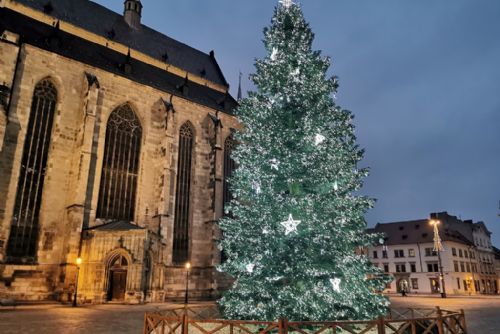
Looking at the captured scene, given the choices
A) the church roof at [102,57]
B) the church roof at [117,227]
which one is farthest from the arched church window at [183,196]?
the church roof at [117,227]

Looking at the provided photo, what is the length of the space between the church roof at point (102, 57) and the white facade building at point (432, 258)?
113 ft

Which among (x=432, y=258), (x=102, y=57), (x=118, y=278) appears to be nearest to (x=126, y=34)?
(x=102, y=57)

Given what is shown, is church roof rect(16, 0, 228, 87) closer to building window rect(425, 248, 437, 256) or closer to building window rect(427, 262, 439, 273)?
building window rect(425, 248, 437, 256)

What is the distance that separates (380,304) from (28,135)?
78.6 feet

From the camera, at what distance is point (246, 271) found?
12.0 metres

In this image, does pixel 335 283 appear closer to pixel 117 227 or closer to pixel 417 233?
pixel 117 227

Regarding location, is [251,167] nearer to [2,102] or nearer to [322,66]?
[322,66]

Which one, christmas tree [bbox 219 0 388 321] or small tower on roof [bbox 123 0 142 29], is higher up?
small tower on roof [bbox 123 0 142 29]

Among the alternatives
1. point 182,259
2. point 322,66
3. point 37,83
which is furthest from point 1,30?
point 322,66

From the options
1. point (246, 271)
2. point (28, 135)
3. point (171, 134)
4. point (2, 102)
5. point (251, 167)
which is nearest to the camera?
point (246, 271)

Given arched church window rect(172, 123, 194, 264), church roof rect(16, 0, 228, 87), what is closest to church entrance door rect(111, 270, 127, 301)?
arched church window rect(172, 123, 194, 264)

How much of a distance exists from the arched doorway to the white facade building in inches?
1592

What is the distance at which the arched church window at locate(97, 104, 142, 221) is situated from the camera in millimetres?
27453

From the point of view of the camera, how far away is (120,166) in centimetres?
2867
